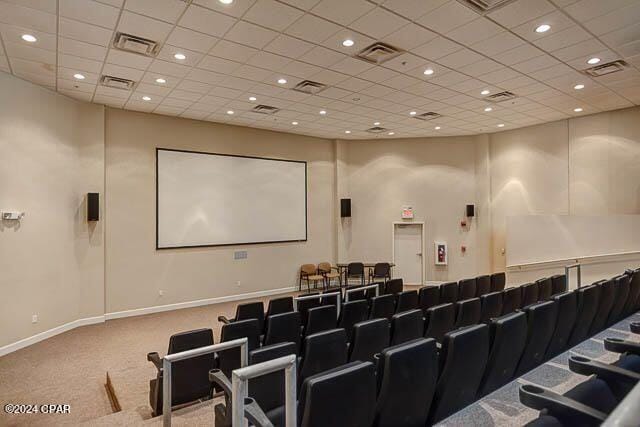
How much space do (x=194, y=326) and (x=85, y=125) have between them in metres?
4.47

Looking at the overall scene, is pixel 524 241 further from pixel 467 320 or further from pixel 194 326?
pixel 194 326

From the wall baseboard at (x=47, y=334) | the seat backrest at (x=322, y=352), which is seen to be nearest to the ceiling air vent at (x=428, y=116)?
the seat backrest at (x=322, y=352)

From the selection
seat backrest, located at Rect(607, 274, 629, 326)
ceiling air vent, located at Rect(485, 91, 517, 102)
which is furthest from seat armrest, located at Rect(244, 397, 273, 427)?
ceiling air vent, located at Rect(485, 91, 517, 102)

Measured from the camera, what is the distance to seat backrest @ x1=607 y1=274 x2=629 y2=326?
436 cm

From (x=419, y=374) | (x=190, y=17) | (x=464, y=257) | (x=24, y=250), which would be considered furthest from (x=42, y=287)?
(x=464, y=257)

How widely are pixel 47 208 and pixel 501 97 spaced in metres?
8.71

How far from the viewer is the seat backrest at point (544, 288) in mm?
5555

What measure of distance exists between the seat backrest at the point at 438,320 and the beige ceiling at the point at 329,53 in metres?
3.38

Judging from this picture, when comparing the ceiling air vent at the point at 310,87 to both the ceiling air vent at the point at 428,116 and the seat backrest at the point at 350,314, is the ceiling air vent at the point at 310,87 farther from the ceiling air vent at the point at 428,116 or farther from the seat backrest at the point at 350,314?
the seat backrest at the point at 350,314

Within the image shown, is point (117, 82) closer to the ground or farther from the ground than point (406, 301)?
farther from the ground

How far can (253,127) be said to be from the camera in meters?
9.41

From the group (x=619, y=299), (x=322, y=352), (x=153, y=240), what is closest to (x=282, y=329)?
(x=322, y=352)

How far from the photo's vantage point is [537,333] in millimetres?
3096

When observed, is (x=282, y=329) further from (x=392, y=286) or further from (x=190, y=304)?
(x=190, y=304)
